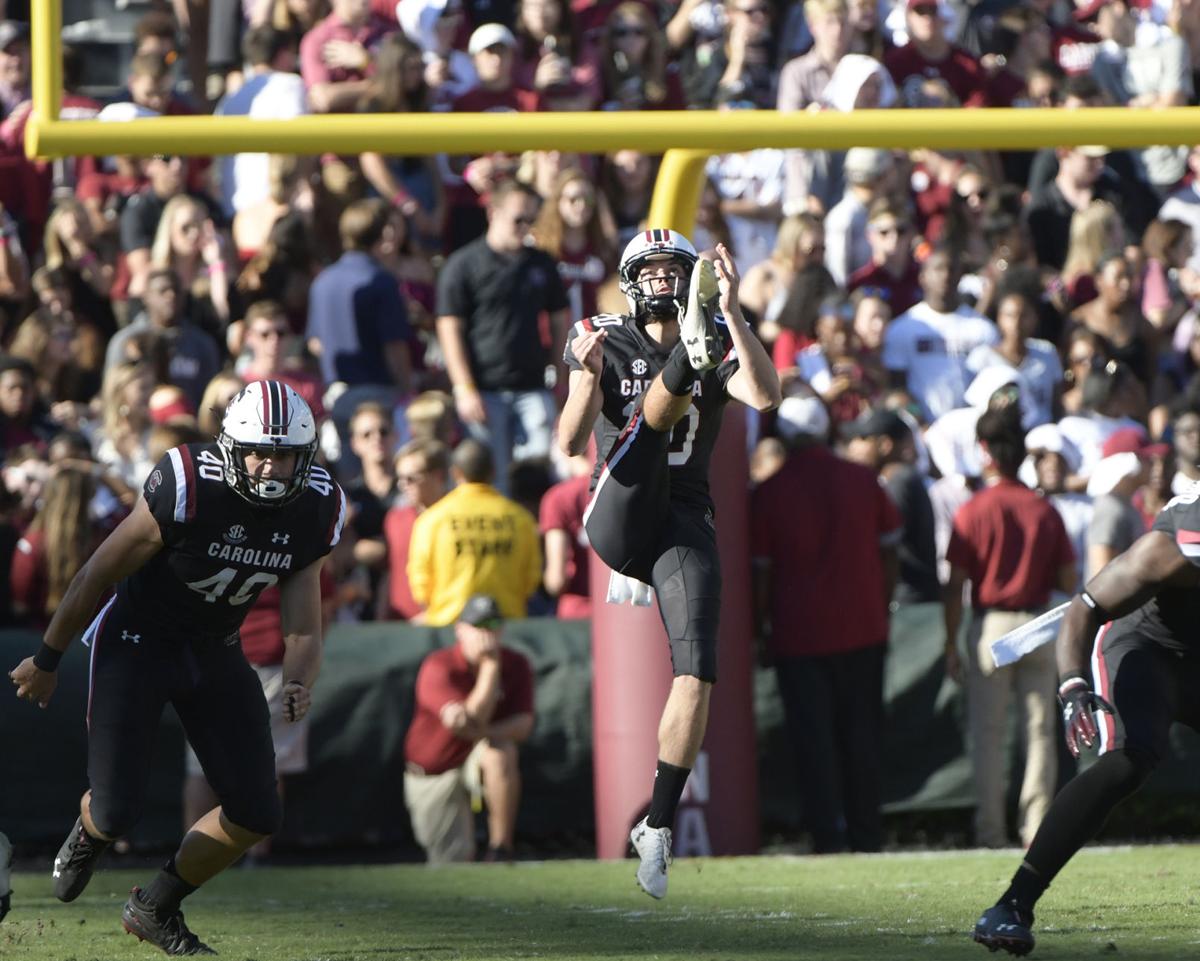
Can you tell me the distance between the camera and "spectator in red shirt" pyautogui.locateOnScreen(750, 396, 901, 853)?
31.6ft

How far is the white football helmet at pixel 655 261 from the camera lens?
6879mm

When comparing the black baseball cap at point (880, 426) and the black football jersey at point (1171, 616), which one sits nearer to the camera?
the black football jersey at point (1171, 616)

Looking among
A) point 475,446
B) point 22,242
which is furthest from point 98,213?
point 475,446

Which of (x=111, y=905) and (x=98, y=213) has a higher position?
(x=98, y=213)

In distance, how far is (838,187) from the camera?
12633 mm

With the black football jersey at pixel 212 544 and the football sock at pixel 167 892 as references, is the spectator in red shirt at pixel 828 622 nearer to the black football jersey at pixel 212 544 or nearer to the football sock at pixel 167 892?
the black football jersey at pixel 212 544

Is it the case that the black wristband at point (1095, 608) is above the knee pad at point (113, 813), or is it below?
above

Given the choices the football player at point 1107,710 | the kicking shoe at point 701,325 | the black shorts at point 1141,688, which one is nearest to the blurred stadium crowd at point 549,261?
the kicking shoe at point 701,325

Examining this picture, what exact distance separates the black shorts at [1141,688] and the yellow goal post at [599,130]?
6.89 ft

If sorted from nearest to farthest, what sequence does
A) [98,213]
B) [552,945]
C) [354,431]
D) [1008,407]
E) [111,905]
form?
[552,945] → [111,905] → [1008,407] → [354,431] → [98,213]

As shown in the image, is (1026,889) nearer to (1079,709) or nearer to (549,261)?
(1079,709)

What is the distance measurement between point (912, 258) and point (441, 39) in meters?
2.92

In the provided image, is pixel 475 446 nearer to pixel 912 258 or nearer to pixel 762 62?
pixel 912 258

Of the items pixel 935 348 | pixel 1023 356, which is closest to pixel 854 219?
pixel 935 348
